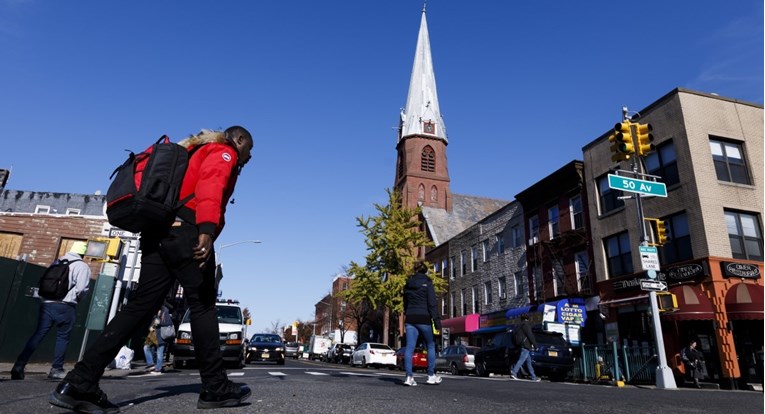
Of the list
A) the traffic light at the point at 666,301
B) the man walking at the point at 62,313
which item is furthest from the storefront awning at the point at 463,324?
the man walking at the point at 62,313

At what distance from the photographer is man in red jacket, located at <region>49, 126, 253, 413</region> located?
3.41 m

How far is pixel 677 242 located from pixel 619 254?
3.22m

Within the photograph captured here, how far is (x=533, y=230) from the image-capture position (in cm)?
2994

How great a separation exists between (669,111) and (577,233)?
729 centimetres

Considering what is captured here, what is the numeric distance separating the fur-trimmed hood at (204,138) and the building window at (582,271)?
2401 cm

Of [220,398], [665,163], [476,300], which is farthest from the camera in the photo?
[476,300]

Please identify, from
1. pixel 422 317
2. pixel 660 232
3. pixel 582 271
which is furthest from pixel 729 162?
pixel 422 317

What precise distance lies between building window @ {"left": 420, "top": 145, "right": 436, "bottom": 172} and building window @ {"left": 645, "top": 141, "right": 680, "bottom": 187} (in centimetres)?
4091

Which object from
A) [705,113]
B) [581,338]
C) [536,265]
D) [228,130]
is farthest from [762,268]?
[228,130]

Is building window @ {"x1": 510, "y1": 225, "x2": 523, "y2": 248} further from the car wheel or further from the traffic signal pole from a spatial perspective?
the traffic signal pole

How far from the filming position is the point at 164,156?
357 centimetres

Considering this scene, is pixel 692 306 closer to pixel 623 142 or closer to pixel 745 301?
pixel 745 301

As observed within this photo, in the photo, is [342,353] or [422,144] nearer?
[342,353]

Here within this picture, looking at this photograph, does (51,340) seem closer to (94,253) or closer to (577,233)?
(94,253)
